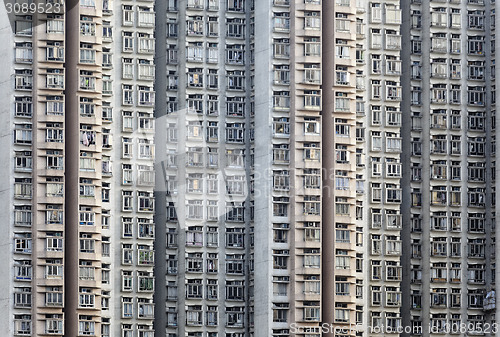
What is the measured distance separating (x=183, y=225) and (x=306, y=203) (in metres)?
4.33

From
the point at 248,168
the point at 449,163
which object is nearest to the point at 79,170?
the point at 248,168

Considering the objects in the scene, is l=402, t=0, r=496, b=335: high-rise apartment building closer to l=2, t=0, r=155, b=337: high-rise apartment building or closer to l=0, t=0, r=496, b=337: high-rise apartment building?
l=0, t=0, r=496, b=337: high-rise apartment building

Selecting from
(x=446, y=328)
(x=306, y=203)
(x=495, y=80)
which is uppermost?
(x=495, y=80)

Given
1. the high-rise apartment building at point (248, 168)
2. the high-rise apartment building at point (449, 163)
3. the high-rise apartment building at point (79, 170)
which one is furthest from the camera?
the high-rise apartment building at point (449, 163)

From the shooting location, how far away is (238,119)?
6353 cm

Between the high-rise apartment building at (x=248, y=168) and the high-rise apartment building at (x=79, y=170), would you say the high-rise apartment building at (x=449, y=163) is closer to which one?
the high-rise apartment building at (x=248, y=168)

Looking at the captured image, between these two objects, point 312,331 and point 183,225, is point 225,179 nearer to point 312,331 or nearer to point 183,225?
point 183,225

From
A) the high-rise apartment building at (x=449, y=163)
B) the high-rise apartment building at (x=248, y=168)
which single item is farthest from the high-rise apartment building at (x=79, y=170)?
the high-rise apartment building at (x=449, y=163)

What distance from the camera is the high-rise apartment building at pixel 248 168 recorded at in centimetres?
6138

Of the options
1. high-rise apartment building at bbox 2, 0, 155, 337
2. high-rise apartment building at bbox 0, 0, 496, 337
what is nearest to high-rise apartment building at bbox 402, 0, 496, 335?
high-rise apartment building at bbox 0, 0, 496, 337

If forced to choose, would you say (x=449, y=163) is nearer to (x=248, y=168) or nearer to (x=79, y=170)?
(x=248, y=168)

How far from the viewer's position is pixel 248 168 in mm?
63438

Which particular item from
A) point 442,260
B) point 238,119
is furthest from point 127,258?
point 442,260

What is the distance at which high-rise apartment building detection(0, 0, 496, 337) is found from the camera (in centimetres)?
6138
